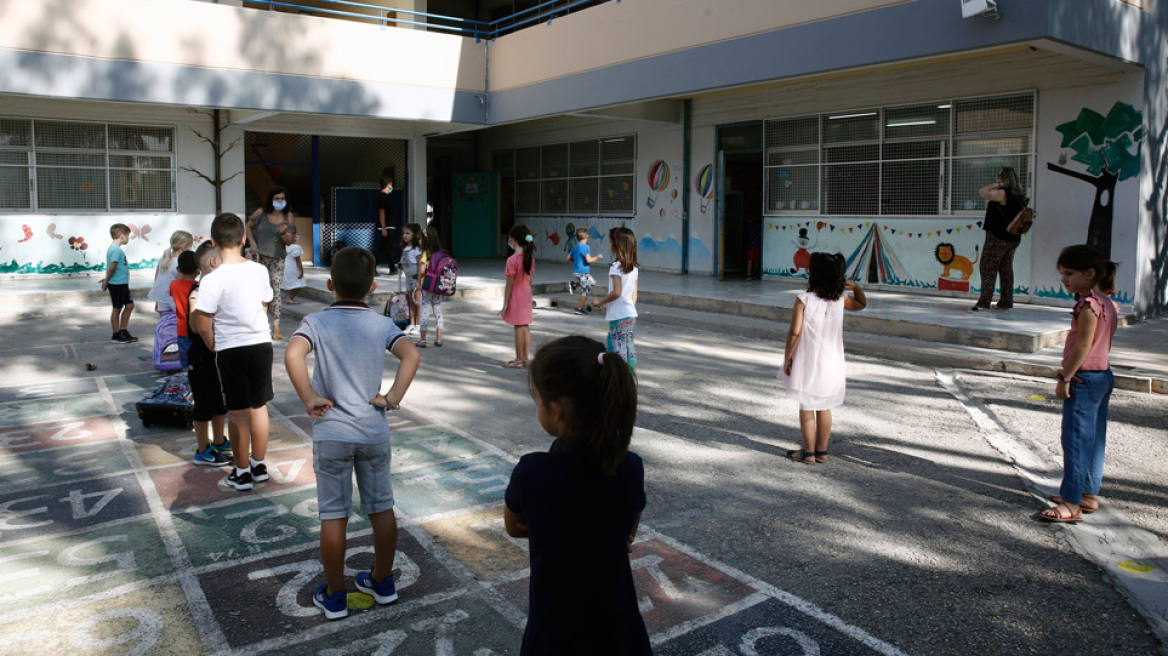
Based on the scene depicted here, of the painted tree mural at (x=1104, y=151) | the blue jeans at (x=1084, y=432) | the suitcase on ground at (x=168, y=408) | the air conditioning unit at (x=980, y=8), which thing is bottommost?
the suitcase on ground at (x=168, y=408)

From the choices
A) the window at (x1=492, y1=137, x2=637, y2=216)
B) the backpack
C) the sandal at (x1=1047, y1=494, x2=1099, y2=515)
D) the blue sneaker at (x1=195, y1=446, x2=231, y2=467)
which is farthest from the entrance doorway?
the blue sneaker at (x1=195, y1=446, x2=231, y2=467)

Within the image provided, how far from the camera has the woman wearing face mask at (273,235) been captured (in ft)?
37.6

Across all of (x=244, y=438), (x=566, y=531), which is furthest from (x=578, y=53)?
(x=566, y=531)

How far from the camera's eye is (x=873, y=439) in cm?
677

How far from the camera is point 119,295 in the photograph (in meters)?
11.2

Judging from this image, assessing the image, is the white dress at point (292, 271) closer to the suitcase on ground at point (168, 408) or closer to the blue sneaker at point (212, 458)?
the suitcase on ground at point (168, 408)

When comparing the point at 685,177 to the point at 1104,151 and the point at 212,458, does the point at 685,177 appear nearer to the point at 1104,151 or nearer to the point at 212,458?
the point at 1104,151

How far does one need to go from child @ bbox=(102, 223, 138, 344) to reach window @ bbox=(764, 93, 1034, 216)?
11328 mm

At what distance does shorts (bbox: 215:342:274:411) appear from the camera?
17.1 feet

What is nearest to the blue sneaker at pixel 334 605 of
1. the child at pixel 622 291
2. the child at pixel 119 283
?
the child at pixel 622 291

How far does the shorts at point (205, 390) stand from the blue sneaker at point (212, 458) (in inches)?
10.3

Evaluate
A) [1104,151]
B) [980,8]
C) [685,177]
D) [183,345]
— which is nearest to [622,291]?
[183,345]

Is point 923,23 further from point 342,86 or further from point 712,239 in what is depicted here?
point 342,86

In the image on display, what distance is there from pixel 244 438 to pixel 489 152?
70.5ft
